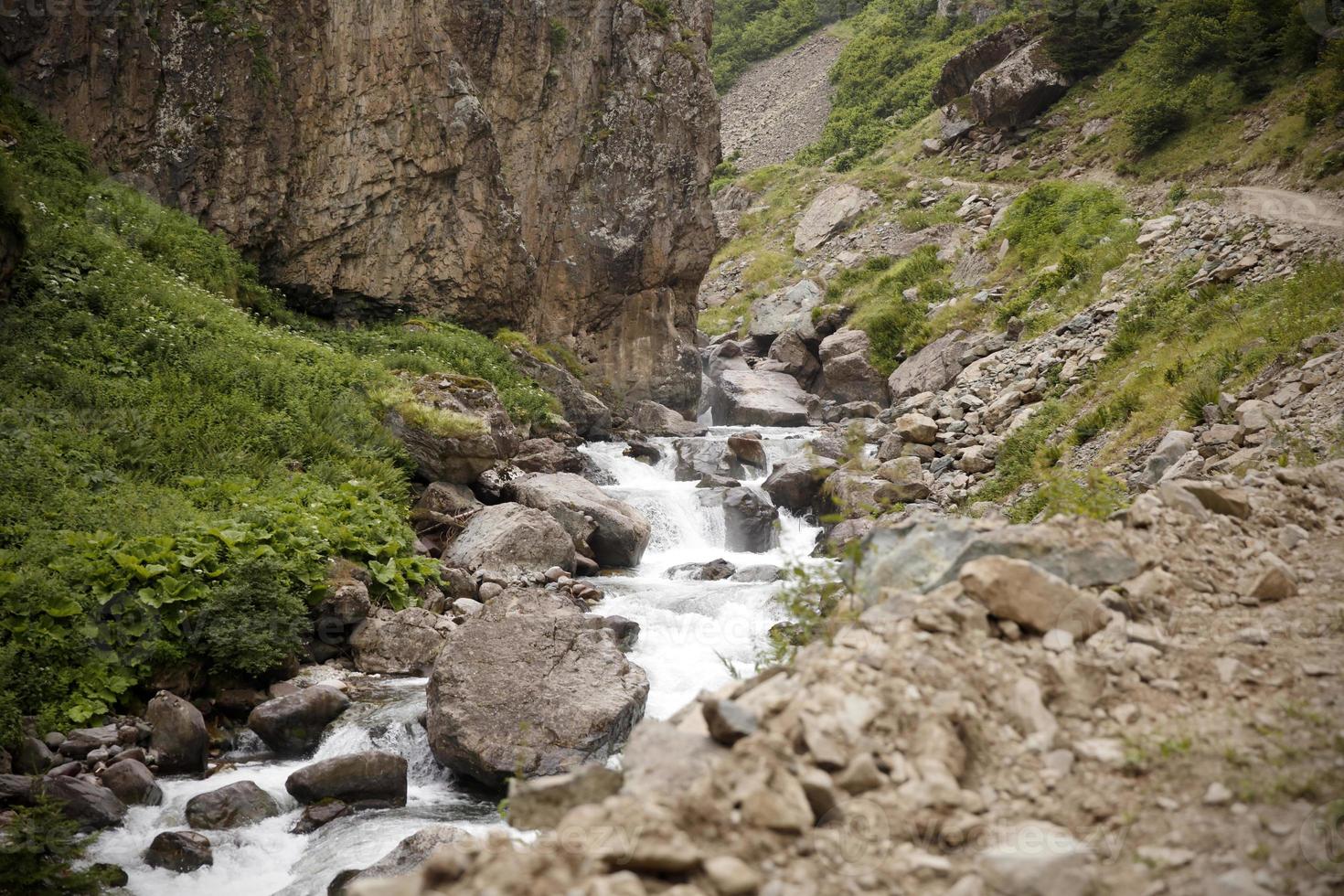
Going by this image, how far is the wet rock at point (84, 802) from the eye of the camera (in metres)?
6.84

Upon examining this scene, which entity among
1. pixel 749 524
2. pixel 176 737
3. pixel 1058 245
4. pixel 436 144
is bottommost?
pixel 749 524

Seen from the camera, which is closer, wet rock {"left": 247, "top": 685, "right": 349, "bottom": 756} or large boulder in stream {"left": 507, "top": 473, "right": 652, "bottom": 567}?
wet rock {"left": 247, "top": 685, "right": 349, "bottom": 756}

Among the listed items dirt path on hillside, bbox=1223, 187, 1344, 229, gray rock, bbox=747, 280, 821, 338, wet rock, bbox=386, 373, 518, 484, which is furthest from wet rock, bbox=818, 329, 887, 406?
wet rock, bbox=386, 373, 518, 484

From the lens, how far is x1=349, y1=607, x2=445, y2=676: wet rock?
10466mm

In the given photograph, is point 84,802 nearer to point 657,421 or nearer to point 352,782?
point 352,782

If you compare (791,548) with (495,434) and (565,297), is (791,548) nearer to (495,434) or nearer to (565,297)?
(495,434)

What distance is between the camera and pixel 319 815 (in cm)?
740

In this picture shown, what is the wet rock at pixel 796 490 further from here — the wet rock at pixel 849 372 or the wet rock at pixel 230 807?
the wet rock at pixel 230 807

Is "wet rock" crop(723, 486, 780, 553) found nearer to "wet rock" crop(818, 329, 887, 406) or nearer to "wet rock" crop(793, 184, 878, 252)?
"wet rock" crop(818, 329, 887, 406)

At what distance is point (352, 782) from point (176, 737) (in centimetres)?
184

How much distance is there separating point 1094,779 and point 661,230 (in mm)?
27255

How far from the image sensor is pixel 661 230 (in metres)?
29.2

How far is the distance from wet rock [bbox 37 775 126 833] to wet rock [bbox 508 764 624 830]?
5371mm

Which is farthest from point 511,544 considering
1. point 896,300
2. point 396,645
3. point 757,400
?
point 896,300
